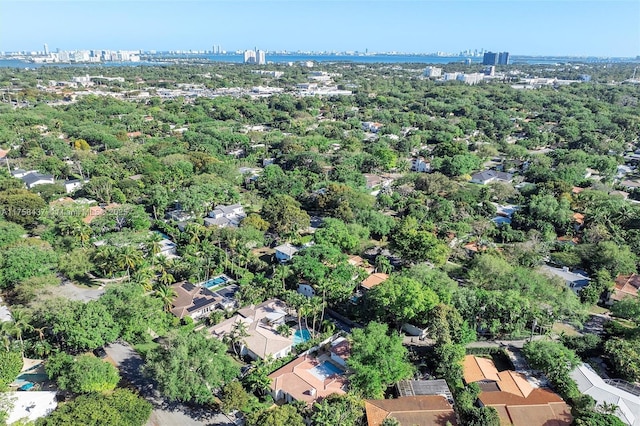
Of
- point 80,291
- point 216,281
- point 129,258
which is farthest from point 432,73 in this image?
point 80,291

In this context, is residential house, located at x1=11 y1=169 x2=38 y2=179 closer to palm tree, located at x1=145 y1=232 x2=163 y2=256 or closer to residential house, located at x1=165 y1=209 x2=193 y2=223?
residential house, located at x1=165 y1=209 x2=193 y2=223

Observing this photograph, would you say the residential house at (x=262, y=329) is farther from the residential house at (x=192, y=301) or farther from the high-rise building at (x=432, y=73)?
the high-rise building at (x=432, y=73)

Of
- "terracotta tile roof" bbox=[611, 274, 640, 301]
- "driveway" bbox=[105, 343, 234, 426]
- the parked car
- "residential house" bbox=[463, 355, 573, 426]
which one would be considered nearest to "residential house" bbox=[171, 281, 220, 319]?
the parked car

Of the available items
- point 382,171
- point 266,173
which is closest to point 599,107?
point 382,171

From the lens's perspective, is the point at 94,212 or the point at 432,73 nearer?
the point at 94,212

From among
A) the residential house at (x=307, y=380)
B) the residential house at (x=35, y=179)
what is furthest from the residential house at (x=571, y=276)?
the residential house at (x=35, y=179)

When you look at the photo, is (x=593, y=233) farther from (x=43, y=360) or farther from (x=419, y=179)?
(x=43, y=360)

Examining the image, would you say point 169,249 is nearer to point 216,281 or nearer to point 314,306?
point 216,281
